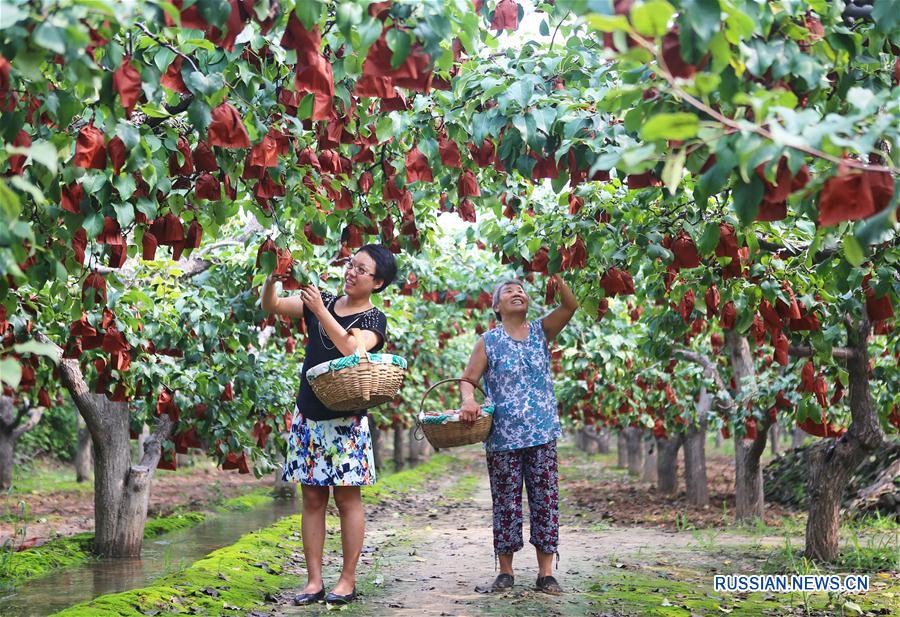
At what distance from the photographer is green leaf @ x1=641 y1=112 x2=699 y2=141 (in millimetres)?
1615

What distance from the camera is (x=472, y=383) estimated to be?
459cm

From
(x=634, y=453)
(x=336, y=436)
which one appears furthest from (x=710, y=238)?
(x=634, y=453)

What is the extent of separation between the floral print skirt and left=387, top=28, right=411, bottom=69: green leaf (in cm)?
230

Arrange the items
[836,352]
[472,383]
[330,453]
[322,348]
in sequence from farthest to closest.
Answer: [836,352] < [472,383] < [322,348] < [330,453]

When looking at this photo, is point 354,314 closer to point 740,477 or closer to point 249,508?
point 740,477

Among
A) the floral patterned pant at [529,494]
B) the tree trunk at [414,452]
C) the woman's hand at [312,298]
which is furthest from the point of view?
the tree trunk at [414,452]

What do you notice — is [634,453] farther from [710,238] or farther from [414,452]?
[710,238]

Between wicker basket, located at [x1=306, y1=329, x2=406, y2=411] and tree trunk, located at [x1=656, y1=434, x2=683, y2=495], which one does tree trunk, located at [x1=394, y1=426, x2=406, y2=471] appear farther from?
wicker basket, located at [x1=306, y1=329, x2=406, y2=411]

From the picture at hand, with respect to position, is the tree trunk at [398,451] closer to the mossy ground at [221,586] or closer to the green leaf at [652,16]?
the mossy ground at [221,586]

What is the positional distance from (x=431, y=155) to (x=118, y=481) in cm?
549

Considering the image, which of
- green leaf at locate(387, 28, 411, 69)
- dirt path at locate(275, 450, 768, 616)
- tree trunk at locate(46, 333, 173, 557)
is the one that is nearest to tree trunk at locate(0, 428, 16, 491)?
dirt path at locate(275, 450, 768, 616)

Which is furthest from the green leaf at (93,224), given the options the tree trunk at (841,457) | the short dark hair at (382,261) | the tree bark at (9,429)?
the tree bark at (9,429)

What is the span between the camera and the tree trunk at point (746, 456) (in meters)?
9.50

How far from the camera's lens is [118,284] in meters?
4.36
